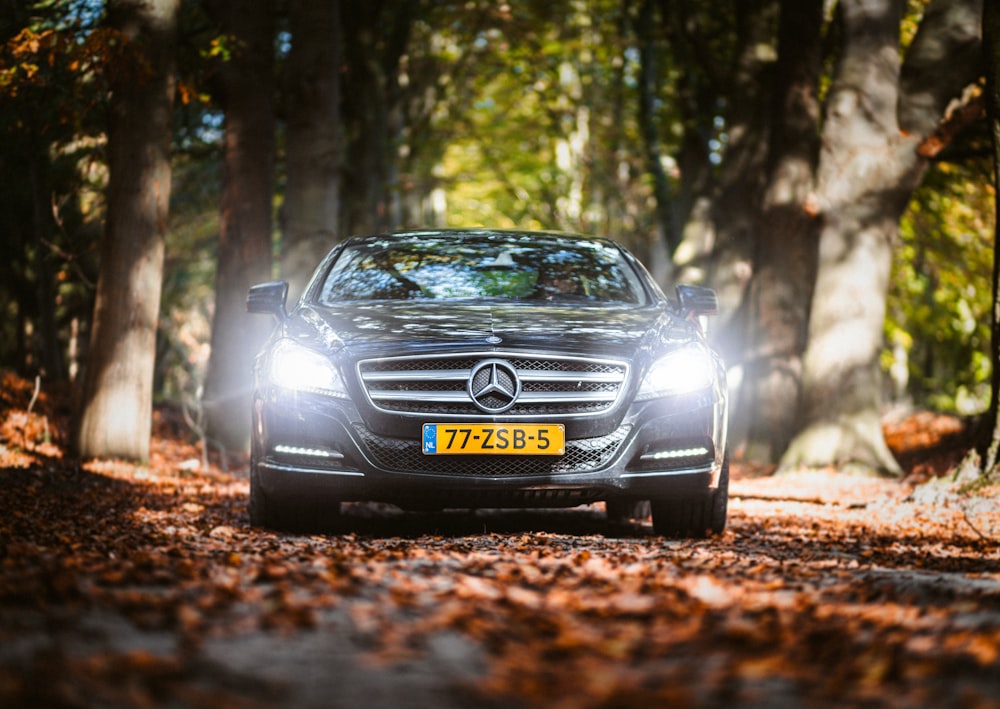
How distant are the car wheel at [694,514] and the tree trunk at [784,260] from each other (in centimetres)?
836

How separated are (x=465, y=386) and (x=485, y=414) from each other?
18 centimetres

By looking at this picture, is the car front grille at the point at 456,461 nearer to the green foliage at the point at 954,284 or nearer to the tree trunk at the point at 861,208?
the tree trunk at the point at 861,208

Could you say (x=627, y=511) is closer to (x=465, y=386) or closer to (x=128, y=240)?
(x=465, y=386)

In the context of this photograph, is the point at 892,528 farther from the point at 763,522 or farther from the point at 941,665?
the point at 941,665

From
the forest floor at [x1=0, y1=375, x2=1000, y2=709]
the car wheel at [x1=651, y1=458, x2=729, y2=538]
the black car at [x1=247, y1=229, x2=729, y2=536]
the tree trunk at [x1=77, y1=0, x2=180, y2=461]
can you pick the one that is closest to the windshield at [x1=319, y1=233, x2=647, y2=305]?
the black car at [x1=247, y1=229, x2=729, y2=536]

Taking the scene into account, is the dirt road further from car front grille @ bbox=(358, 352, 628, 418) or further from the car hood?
the car hood

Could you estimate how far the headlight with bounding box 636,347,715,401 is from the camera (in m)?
6.27

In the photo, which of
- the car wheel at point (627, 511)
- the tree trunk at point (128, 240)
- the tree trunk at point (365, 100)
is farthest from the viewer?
the tree trunk at point (365, 100)

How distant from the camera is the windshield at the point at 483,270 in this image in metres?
7.25

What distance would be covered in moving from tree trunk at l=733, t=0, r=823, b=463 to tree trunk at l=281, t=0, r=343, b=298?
224 inches

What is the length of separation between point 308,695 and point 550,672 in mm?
627

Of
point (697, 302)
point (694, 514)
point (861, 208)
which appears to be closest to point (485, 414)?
point (694, 514)

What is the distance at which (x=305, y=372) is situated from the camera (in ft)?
20.6

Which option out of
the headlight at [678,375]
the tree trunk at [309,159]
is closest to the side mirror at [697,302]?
the headlight at [678,375]
